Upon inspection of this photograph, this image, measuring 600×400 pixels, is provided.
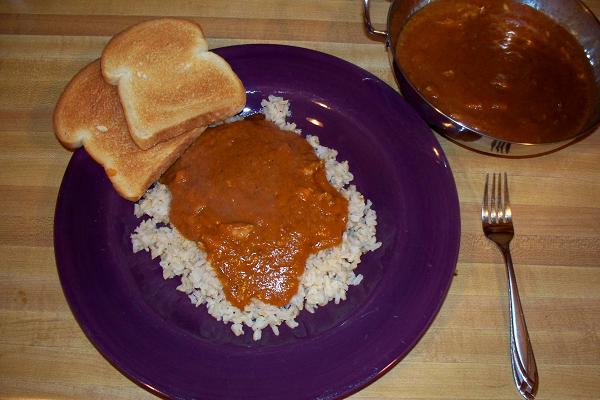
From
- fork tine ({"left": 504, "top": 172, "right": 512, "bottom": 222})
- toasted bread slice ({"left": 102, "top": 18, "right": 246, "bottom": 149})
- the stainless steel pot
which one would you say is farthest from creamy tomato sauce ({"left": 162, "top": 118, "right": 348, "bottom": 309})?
fork tine ({"left": 504, "top": 172, "right": 512, "bottom": 222})

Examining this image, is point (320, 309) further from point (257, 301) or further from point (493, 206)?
point (493, 206)

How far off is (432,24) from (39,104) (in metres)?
2.35

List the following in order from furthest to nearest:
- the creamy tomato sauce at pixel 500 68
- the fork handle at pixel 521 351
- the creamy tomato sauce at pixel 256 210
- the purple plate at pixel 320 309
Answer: the creamy tomato sauce at pixel 500 68 → the creamy tomato sauce at pixel 256 210 → the fork handle at pixel 521 351 → the purple plate at pixel 320 309

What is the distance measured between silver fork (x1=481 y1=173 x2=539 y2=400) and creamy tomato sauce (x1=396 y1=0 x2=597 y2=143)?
14.0 inches

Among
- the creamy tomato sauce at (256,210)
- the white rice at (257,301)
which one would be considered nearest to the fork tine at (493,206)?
the white rice at (257,301)

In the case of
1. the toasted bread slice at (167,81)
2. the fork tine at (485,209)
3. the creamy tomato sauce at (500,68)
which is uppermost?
the creamy tomato sauce at (500,68)

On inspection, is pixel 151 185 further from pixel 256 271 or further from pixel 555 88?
pixel 555 88

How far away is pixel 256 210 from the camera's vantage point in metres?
2.33

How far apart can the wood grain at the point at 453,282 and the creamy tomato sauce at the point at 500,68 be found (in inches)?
14.2

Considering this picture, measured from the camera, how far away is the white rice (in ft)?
7.61

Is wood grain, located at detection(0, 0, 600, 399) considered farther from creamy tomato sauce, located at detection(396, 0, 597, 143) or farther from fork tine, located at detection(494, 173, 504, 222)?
creamy tomato sauce, located at detection(396, 0, 597, 143)

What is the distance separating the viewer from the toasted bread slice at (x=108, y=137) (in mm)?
2488

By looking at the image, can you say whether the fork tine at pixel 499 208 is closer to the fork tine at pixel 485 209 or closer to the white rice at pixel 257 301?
the fork tine at pixel 485 209

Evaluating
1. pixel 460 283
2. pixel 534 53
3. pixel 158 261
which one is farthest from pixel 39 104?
pixel 534 53
